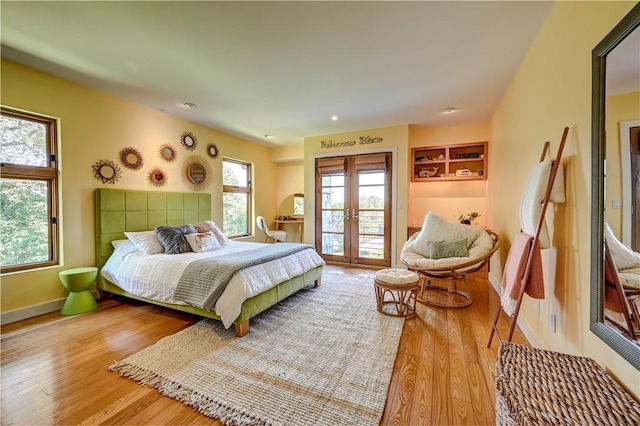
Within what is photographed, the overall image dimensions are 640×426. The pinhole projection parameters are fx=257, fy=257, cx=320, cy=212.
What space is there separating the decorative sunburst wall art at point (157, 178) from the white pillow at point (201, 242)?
43.6 inches

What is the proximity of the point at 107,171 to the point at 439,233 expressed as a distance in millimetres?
4400

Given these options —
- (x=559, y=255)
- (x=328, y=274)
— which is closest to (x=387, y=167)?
(x=328, y=274)

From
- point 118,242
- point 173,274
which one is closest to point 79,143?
point 118,242

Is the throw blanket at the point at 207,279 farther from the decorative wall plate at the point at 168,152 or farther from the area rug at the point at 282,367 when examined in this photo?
the decorative wall plate at the point at 168,152

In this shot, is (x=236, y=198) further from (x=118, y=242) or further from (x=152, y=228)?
(x=118, y=242)

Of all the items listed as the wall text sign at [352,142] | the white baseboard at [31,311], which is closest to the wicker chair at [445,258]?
the wall text sign at [352,142]

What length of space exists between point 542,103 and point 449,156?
103 inches

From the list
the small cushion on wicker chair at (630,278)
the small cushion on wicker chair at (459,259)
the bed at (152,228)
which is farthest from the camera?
the small cushion on wicker chair at (459,259)

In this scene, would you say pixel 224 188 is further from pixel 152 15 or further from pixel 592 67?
pixel 592 67

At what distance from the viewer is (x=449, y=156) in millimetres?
4559

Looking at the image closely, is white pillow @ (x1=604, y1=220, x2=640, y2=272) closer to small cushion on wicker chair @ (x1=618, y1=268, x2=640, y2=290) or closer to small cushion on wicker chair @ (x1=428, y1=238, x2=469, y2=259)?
small cushion on wicker chair @ (x1=618, y1=268, x2=640, y2=290)

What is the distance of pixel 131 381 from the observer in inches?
67.3

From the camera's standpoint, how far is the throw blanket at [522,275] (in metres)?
1.71

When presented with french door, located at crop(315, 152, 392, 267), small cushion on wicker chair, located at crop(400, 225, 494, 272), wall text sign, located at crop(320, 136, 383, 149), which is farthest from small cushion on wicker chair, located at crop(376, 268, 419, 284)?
wall text sign, located at crop(320, 136, 383, 149)
